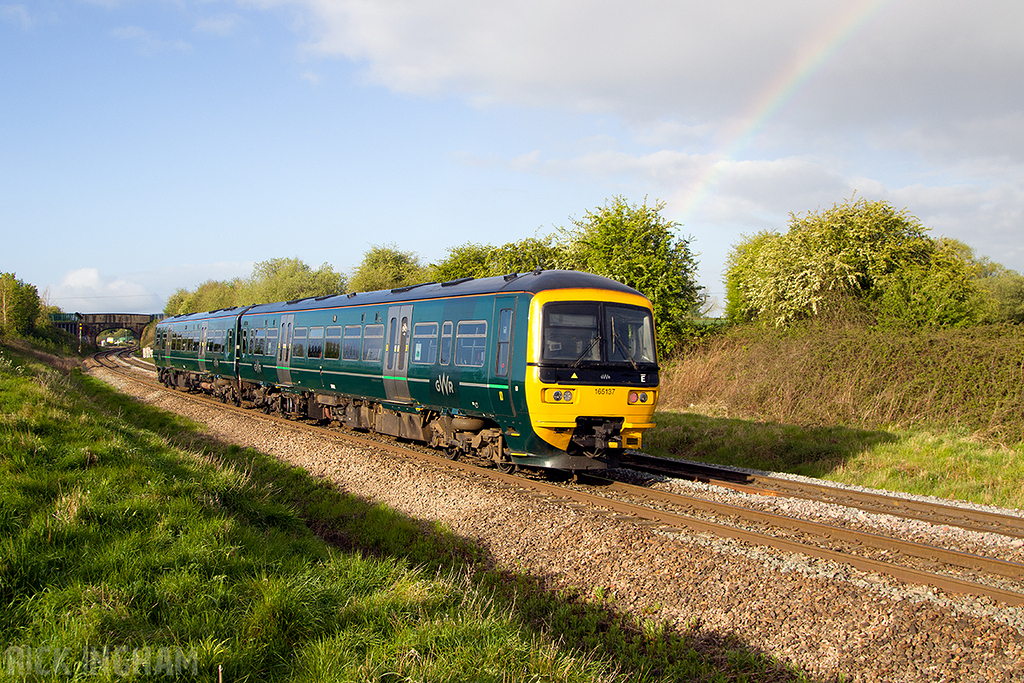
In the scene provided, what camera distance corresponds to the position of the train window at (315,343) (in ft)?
55.1

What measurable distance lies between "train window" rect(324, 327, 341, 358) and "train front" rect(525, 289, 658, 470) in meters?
7.45

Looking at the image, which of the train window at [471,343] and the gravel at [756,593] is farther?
the train window at [471,343]

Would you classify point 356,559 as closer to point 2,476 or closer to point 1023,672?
point 2,476

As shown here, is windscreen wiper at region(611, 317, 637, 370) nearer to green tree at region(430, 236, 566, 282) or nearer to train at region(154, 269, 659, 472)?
train at region(154, 269, 659, 472)

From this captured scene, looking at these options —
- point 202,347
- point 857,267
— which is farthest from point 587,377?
point 202,347

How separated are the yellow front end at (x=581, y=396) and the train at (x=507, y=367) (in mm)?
16

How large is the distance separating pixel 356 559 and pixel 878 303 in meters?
18.1

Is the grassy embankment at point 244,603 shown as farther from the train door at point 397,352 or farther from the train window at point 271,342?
the train window at point 271,342

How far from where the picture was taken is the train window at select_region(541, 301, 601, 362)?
9.79m

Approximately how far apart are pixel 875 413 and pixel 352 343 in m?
12.2

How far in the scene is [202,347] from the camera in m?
26.0

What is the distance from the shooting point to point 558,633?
5.60m

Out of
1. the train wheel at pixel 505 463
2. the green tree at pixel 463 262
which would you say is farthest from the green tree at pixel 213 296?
the train wheel at pixel 505 463

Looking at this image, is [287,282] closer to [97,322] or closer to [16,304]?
[16,304]
